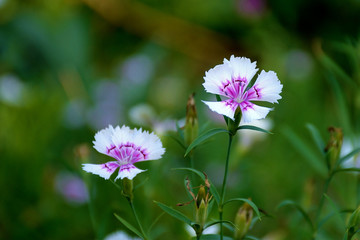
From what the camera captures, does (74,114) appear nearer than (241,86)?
No

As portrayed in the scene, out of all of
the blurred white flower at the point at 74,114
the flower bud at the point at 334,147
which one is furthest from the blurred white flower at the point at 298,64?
the flower bud at the point at 334,147

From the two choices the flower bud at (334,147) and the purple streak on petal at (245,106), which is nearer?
the purple streak on petal at (245,106)

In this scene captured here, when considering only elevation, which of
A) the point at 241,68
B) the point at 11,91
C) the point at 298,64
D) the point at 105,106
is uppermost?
the point at 298,64

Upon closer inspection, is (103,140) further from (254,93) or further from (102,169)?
(254,93)

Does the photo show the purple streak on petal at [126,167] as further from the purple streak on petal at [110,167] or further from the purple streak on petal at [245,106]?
the purple streak on petal at [245,106]

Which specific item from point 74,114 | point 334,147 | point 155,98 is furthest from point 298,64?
point 334,147

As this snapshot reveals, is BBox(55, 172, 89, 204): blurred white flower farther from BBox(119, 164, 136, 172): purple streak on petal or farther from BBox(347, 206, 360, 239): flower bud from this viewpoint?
BBox(347, 206, 360, 239): flower bud

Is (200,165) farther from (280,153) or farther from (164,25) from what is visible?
(164,25)
